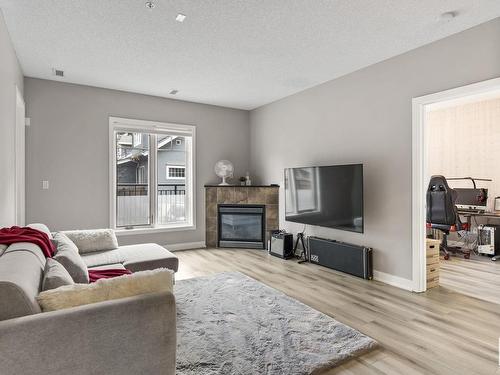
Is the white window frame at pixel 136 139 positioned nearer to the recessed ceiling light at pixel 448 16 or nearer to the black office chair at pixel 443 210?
the recessed ceiling light at pixel 448 16

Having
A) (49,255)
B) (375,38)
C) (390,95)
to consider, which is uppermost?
(375,38)

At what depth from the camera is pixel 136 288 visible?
1.45 metres

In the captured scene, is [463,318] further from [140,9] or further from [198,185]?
[198,185]

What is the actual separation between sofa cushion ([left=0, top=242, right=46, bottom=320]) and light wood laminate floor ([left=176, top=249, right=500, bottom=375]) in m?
1.70

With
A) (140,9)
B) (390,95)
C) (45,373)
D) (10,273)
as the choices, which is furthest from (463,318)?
(140,9)

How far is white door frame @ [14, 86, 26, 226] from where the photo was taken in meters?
3.72

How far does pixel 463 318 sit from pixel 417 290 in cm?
66

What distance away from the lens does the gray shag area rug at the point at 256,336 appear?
1954 millimetres

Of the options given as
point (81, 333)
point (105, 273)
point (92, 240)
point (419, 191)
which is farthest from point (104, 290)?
point (419, 191)

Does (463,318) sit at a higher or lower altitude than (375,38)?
lower

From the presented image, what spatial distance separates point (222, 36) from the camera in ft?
9.91

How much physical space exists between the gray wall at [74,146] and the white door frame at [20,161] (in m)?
0.10

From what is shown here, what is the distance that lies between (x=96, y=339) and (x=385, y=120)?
3.55 meters

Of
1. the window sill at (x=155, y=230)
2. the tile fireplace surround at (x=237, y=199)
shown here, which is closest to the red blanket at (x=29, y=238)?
the window sill at (x=155, y=230)
